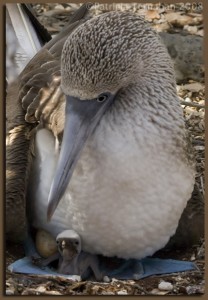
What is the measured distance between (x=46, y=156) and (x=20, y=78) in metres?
0.71

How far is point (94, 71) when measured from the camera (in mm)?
4148

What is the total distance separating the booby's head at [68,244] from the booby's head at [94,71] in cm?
29

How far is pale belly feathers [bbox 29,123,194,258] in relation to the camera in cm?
447

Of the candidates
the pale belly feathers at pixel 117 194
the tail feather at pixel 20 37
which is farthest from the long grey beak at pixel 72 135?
the tail feather at pixel 20 37

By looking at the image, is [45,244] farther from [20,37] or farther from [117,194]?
[20,37]

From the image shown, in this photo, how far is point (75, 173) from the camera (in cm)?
454

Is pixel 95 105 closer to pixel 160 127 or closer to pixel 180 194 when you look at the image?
pixel 160 127

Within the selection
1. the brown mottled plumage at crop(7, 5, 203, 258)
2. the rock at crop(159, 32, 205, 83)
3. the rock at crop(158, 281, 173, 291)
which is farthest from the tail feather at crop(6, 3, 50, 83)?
the rock at crop(158, 281, 173, 291)

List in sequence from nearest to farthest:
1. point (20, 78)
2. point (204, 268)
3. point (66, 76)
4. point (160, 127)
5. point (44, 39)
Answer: point (66, 76) → point (160, 127) → point (204, 268) → point (20, 78) → point (44, 39)

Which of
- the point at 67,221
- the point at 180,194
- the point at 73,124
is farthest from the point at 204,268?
the point at 73,124

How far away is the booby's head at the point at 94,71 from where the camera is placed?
417cm

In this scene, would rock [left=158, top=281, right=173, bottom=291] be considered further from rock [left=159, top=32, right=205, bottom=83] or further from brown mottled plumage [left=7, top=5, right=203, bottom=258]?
rock [left=159, top=32, right=205, bottom=83]

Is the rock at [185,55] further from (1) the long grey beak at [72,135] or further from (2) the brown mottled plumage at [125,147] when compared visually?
(1) the long grey beak at [72,135]

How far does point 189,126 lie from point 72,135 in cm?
140
